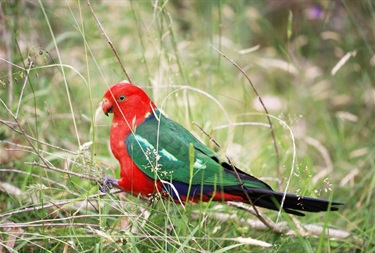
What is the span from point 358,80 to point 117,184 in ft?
8.39

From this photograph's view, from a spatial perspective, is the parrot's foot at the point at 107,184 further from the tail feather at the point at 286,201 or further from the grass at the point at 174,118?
the tail feather at the point at 286,201

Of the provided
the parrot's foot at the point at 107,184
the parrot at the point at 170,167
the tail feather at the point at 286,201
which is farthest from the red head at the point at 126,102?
the tail feather at the point at 286,201

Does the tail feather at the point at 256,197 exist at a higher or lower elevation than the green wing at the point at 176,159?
lower

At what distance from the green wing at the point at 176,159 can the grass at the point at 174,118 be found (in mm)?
136

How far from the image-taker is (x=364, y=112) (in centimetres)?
421

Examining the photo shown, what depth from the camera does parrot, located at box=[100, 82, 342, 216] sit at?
2223 mm

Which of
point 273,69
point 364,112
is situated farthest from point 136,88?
point 273,69

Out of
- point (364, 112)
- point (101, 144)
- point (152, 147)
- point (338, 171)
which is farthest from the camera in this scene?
point (364, 112)

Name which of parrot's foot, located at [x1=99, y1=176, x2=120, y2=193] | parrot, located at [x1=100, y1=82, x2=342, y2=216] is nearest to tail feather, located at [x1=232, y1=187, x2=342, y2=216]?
parrot, located at [x1=100, y1=82, x2=342, y2=216]

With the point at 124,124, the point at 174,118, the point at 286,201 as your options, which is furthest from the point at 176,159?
the point at 174,118

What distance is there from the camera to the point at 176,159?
2281mm

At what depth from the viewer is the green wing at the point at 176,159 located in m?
2.23

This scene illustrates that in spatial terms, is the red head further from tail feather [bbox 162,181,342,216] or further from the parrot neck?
tail feather [bbox 162,181,342,216]

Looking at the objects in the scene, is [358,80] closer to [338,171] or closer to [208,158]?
[338,171]
